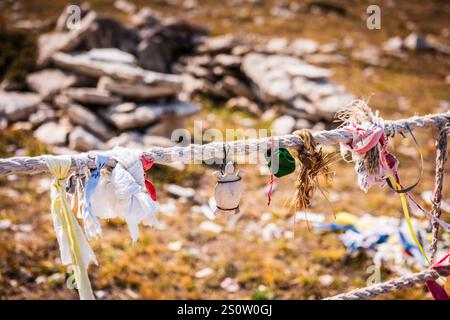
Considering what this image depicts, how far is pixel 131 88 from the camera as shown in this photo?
6586mm

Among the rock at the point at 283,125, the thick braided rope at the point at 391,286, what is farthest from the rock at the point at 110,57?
the thick braided rope at the point at 391,286

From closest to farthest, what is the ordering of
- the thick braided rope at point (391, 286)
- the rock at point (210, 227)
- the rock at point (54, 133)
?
the thick braided rope at point (391, 286) < the rock at point (210, 227) < the rock at point (54, 133)

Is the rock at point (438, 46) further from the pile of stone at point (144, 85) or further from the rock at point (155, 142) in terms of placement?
the rock at point (155, 142)

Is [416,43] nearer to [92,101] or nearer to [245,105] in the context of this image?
[245,105]

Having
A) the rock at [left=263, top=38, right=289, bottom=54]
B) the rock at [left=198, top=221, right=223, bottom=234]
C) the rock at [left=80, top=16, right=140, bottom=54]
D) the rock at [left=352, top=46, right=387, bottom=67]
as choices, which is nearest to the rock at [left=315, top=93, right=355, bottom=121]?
the rock at [left=263, top=38, right=289, bottom=54]

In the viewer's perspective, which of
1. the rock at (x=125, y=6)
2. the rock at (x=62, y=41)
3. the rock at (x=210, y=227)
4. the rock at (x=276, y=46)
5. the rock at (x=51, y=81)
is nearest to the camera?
the rock at (x=210, y=227)

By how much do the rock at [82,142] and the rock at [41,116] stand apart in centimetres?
78

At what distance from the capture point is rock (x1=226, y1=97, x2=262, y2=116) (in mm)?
8031

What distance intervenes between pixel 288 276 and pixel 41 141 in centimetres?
396

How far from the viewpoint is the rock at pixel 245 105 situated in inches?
316

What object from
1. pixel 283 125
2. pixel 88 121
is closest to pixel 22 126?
pixel 88 121
